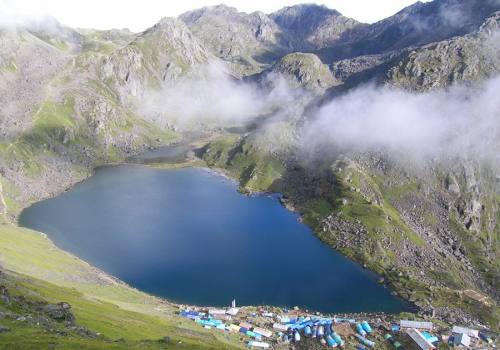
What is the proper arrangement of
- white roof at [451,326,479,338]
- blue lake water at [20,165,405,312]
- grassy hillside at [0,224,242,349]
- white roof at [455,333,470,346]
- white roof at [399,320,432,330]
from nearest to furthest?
grassy hillside at [0,224,242,349], white roof at [455,333,470,346], white roof at [451,326,479,338], white roof at [399,320,432,330], blue lake water at [20,165,405,312]

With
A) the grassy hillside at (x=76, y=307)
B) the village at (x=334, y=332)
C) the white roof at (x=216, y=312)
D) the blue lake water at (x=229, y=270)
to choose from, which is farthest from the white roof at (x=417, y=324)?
the white roof at (x=216, y=312)

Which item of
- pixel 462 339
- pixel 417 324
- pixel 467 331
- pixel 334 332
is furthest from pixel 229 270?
pixel 462 339

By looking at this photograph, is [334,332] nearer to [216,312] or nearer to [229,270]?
[216,312]

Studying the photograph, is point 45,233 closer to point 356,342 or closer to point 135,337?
point 135,337

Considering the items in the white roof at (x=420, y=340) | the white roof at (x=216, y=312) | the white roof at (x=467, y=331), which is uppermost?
the white roof at (x=216, y=312)

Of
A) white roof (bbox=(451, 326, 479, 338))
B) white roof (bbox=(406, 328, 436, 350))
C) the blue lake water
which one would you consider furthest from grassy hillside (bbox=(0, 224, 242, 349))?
white roof (bbox=(451, 326, 479, 338))

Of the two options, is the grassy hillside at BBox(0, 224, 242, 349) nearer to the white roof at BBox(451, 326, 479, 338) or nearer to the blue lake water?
the blue lake water

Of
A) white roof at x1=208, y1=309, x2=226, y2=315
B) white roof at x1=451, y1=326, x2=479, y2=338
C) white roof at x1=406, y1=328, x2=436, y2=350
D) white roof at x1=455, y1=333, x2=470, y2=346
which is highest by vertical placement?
white roof at x1=208, y1=309, x2=226, y2=315

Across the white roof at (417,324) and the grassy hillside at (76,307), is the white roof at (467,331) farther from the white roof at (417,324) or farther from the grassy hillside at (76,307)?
the grassy hillside at (76,307)
